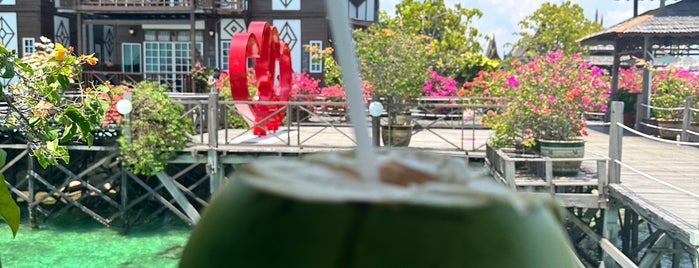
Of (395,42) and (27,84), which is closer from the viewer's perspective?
(27,84)

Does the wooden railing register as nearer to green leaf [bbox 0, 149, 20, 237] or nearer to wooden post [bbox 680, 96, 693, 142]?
wooden post [bbox 680, 96, 693, 142]

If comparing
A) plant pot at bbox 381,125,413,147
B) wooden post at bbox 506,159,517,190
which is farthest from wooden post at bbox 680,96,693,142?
wooden post at bbox 506,159,517,190

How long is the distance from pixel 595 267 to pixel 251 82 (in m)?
8.80

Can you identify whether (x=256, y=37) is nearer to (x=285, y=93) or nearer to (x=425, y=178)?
(x=285, y=93)

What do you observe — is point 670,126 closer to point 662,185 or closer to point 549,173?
point 662,185

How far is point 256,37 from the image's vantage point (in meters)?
11.2

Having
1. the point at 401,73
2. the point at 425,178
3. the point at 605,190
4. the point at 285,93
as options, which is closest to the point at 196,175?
the point at 285,93

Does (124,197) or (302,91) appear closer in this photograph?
(124,197)

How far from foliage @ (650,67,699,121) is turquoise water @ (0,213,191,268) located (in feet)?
34.1

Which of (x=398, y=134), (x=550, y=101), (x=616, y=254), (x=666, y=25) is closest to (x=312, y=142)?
(x=398, y=134)

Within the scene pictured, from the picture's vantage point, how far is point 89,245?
1076cm

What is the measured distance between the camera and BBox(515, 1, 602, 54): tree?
31.1 m

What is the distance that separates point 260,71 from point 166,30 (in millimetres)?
10127

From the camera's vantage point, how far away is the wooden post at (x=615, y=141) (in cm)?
752
